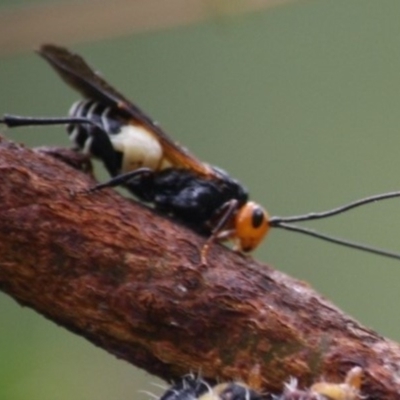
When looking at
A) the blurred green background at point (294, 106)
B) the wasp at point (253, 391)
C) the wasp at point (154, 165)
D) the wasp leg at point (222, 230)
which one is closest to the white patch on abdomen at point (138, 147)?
the wasp at point (154, 165)

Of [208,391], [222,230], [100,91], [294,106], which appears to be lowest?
[208,391]

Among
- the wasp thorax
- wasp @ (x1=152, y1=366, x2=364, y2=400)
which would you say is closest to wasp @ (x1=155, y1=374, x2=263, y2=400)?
wasp @ (x1=152, y1=366, x2=364, y2=400)

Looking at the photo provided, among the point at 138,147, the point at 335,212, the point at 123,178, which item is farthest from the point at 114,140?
the point at 335,212

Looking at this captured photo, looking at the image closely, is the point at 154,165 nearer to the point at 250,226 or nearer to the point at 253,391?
the point at 250,226

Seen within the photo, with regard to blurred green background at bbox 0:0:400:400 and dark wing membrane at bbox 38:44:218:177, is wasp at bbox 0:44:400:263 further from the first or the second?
blurred green background at bbox 0:0:400:400

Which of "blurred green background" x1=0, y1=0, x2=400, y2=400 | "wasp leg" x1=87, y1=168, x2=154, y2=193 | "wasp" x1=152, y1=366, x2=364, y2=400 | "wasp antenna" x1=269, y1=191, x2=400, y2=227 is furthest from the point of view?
"blurred green background" x1=0, y1=0, x2=400, y2=400

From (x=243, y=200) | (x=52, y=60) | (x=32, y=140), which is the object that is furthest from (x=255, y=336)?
(x=32, y=140)
